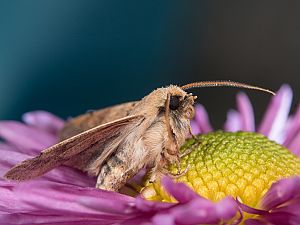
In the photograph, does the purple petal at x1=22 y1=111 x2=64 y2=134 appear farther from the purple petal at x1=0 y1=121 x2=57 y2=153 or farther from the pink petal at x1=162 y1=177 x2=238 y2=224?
the pink petal at x1=162 y1=177 x2=238 y2=224

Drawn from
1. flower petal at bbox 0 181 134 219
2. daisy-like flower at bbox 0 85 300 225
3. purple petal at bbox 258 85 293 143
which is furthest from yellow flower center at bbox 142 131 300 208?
purple petal at bbox 258 85 293 143

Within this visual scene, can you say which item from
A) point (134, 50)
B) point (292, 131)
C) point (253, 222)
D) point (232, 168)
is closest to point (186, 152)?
point (232, 168)

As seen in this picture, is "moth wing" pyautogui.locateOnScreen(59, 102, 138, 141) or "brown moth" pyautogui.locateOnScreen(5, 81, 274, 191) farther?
"moth wing" pyautogui.locateOnScreen(59, 102, 138, 141)

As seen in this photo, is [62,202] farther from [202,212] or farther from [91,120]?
[91,120]

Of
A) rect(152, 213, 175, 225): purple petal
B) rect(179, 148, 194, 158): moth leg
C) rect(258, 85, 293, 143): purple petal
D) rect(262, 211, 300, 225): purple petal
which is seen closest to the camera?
rect(152, 213, 175, 225): purple petal

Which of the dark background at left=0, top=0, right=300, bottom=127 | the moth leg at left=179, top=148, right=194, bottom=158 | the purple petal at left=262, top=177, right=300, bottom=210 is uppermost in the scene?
the dark background at left=0, top=0, right=300, bottom=127

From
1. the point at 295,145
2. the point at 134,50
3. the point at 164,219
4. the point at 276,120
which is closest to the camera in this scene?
the point at 164,219

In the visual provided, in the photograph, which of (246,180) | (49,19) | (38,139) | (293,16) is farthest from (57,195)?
(293,16)
